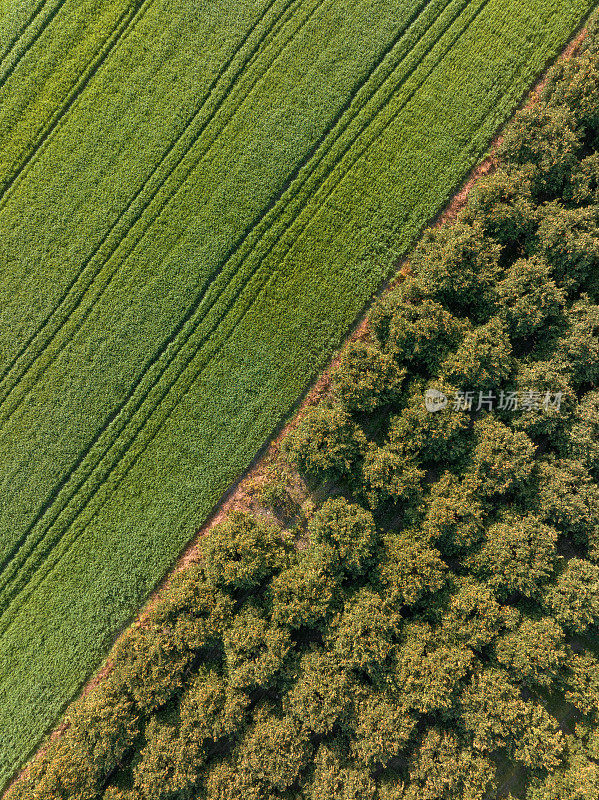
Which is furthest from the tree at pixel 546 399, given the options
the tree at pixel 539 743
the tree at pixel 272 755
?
the tree at pixel 272 755

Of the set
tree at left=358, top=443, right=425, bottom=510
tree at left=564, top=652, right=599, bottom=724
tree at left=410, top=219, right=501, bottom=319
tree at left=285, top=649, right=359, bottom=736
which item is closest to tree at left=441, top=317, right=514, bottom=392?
tree at left=410, top=219, right=501, bottom=319

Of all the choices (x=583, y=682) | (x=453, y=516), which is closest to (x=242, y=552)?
(x=453, y=516)

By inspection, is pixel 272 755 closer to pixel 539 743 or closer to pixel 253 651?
pixel 253 651

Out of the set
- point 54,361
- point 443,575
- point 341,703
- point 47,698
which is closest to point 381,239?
point 443,575

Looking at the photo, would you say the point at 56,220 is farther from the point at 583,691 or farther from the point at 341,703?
the point at 583,691

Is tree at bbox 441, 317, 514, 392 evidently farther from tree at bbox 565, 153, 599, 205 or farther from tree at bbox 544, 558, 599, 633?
tree at bbox 544, 558, 599, 633
